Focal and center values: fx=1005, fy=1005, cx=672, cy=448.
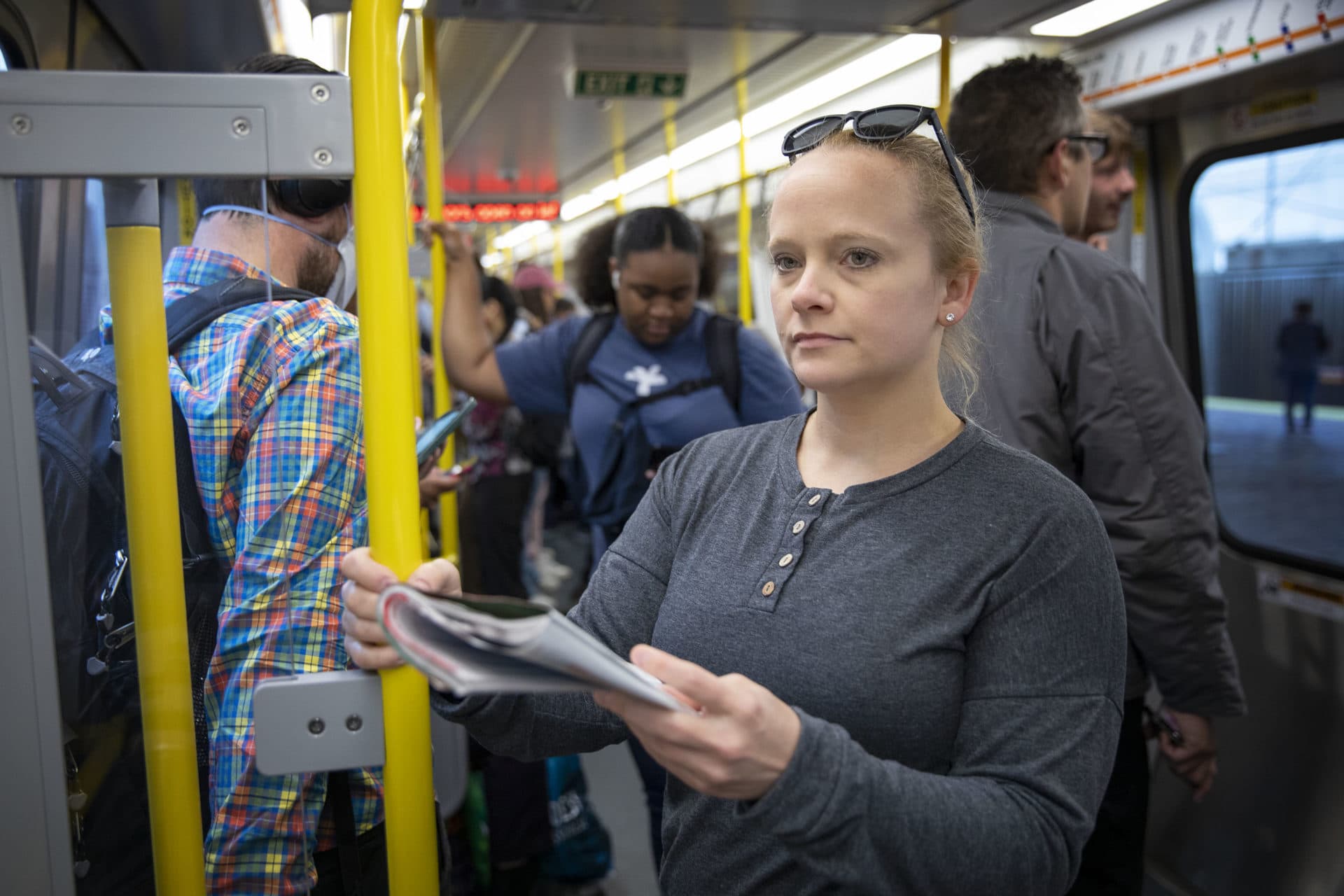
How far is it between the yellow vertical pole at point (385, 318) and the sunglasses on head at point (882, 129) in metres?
0.50

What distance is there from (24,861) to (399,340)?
2.33ft

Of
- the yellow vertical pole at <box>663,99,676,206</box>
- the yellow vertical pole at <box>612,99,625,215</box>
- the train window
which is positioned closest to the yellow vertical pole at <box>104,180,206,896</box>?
the train window

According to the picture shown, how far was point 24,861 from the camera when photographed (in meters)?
1.10

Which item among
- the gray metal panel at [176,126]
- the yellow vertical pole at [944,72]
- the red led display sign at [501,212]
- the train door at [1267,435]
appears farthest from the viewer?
the red led display sign at [501,212]

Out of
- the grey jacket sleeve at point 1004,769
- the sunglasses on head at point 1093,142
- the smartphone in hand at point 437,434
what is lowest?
the grey jacket sleeve at point 1004,769

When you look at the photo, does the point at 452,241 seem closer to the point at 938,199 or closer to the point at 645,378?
the point at 645,378

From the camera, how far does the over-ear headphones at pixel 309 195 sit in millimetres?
1188

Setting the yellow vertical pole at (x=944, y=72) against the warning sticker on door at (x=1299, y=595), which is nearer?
the yellow vertical pole at (x=944, y=72)

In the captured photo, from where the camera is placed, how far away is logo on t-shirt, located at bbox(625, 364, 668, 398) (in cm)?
258

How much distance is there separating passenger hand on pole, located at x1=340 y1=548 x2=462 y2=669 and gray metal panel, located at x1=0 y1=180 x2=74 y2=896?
0.34 metres

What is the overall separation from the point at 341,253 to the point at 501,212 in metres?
8.14

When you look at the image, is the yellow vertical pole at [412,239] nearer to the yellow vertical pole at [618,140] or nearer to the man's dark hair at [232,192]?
the man's dark hair at [232,192]

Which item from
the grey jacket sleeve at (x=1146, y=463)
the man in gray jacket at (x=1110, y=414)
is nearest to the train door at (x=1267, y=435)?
the man in gray jacket at (x=1110, y=414)

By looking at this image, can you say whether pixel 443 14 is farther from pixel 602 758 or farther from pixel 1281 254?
pixel 602 758
